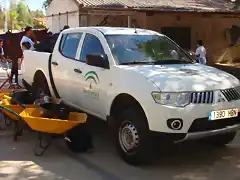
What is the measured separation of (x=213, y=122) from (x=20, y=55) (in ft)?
27.4

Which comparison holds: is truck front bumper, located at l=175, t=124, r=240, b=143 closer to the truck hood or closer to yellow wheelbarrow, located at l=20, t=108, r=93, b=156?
the truck hood

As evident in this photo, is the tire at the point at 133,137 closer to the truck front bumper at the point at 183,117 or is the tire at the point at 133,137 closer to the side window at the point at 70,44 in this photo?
the truck front bumper at the point at 183,117

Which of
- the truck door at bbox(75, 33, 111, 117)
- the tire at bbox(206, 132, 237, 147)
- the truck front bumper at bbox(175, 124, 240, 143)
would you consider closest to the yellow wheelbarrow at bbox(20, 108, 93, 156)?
the truck door at bbox(75, 33, 111, 117)

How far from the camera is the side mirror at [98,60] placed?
546 cm

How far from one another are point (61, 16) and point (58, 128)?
20.4 metres

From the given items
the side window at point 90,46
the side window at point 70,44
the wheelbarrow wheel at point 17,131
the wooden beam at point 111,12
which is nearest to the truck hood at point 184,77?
the side window at point 90,46

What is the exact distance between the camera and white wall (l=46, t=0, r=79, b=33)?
71.6ft

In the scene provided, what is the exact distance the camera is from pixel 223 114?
486 cm

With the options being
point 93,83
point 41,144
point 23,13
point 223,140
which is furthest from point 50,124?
point 23,13

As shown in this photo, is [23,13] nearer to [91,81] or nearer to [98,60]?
[91,81]

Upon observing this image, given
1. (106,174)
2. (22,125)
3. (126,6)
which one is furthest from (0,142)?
(126,6)

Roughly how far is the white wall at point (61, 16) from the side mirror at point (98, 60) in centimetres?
1620

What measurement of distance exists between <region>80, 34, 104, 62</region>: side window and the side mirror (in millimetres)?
286

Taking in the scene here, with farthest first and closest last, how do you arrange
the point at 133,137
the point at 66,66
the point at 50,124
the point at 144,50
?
the point at 66,66 < the point at 144,50 < the point at 50,124 < the point at 133,137
